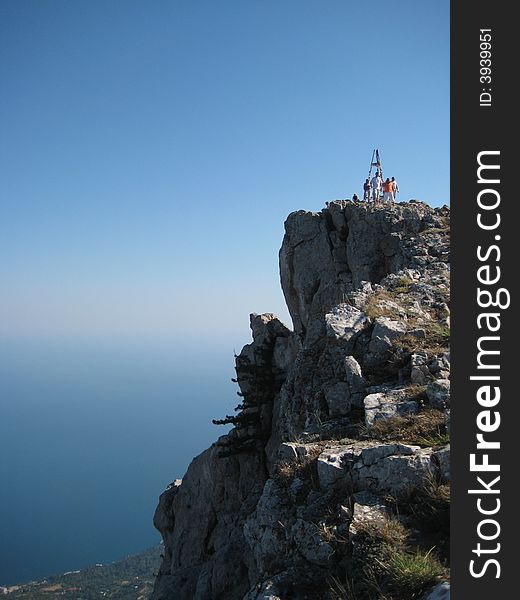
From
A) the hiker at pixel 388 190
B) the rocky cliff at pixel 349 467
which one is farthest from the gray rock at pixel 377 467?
the hiker at pixel 388 190

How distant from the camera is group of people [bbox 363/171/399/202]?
106 ft

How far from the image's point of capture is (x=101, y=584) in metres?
140

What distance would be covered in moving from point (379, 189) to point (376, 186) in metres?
0.31

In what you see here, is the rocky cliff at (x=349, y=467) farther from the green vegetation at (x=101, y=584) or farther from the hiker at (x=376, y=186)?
the green vegetation at (x=101, y=584)

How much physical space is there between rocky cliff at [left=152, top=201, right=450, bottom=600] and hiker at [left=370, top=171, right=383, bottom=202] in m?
6.54

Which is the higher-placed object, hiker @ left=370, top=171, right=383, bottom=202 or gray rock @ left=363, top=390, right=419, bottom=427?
hiker @ left=370, top=171, right=383, bottom=202

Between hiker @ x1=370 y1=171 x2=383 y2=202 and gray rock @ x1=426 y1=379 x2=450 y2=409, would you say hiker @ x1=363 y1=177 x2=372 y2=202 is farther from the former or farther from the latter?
gray rock @ x1=426 y1=379 x2=450 y2=409

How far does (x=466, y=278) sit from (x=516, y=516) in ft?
9.24

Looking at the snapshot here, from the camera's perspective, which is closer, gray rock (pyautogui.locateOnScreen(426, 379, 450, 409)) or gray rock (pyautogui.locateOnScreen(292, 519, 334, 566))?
gray rock (pyautogui.locateOnScreen(292, 519, 334, 566))

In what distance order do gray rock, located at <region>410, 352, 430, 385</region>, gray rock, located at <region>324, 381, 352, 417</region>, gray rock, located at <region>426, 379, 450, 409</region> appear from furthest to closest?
gray rock, located at <region>324, 381, 352, 417</region> → gray rock, located at <region>410, 352, 430, 385</region> → gray rock, located at <region>426, 379, 450, 409</region>

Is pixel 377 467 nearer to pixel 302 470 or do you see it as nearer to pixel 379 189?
pixel 302 470

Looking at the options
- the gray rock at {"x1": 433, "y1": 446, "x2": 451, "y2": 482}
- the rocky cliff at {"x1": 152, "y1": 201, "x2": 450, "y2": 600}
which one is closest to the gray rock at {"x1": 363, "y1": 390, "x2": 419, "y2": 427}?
the rocky cliff at {"x1": 152, "y1": 201, "x2": 450, "y2": 600}

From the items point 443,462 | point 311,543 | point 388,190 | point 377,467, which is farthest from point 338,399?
point 388,190

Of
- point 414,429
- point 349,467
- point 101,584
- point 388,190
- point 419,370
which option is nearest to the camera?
point 349,467
